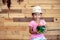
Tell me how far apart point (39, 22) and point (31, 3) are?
0.83 metres

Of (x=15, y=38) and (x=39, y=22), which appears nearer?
(x=39, y=22)

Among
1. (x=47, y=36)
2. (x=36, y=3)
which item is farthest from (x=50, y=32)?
(x=36, y=3)

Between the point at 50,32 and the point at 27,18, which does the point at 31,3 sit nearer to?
the point at 27,18

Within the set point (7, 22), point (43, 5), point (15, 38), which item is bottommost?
point (15, 38)

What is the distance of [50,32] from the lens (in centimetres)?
328

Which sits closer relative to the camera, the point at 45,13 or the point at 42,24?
the point at 42,24

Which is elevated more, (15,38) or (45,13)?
(45,13)

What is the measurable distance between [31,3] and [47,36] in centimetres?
67

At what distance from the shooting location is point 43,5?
3.29m

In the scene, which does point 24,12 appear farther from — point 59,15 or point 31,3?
point 59,15

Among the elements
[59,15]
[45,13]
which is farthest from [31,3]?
[59,15]

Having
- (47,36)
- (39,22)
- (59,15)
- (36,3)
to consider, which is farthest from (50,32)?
(39,22)

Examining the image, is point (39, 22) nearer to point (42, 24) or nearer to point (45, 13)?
point (42, 24)

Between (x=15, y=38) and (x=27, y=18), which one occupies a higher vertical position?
(x=27, y=18)
